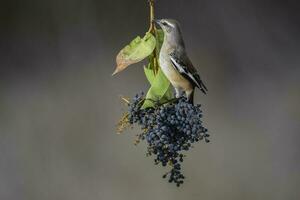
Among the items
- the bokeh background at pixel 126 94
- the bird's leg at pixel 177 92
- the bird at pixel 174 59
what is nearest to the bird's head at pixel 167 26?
the bird at pixel 174 59

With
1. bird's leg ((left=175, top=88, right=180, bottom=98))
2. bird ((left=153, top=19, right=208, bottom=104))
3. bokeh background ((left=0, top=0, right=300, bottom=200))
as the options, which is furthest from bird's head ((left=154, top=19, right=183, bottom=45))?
bokeh background ((left=0, top=0, right=300, bottom=200))

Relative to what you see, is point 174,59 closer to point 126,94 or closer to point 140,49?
point 140,49

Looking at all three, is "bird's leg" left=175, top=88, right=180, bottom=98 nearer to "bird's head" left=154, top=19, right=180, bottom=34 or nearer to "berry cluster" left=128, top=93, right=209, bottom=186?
"berry cluster" left=128, top=93, right=209, bottom=186

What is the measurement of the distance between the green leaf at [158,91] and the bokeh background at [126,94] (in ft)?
2.10

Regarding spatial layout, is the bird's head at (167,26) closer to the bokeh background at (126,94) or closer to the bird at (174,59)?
the bird at (174,59)

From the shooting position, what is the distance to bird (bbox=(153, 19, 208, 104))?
1.22 meters

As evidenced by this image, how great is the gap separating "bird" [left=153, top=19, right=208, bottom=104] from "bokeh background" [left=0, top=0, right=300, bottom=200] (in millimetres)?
566

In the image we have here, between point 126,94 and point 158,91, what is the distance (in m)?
0.71

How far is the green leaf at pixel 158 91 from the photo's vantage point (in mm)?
1212
